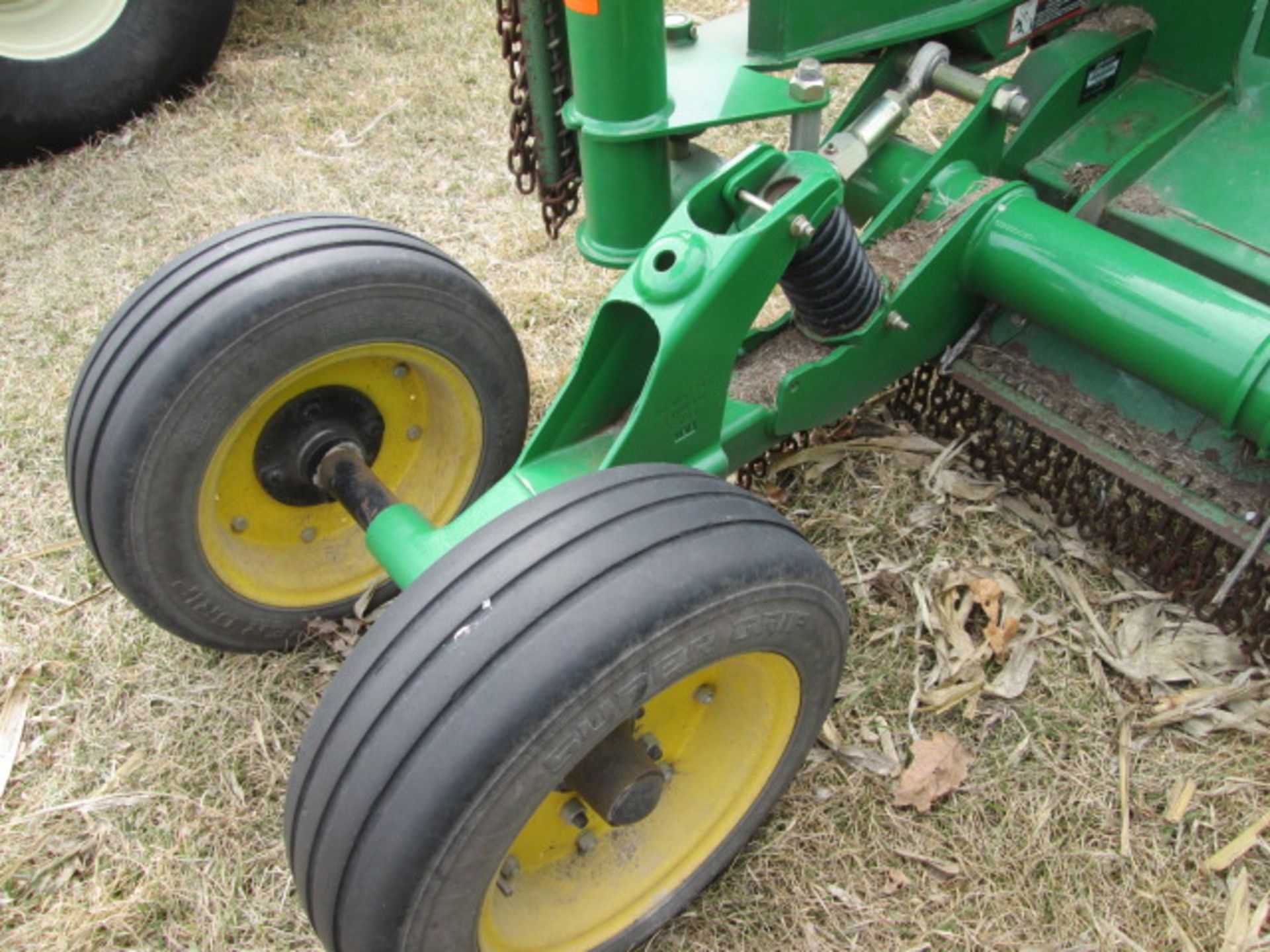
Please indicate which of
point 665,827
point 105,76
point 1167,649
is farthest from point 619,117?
point 105,76

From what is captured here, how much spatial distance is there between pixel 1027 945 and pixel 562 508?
1.03 meters

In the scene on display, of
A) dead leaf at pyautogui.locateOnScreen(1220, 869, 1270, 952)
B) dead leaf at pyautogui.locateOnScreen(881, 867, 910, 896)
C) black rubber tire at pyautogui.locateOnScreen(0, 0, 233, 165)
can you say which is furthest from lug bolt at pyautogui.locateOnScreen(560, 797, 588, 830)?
black rubber tire at pyautogui.locateOnScreen(0, 0, 233, 165)

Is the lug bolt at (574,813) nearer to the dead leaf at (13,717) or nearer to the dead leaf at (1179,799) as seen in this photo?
the dead leaf at (1179,799)

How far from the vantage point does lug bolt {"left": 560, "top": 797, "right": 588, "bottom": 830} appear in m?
1.56

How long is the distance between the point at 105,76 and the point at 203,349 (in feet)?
7.95

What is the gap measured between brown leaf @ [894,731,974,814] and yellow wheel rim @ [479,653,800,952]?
0.33 meters

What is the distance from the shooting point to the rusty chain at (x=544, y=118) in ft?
6.27

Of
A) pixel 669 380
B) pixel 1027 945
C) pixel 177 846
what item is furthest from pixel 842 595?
pixel 177 846

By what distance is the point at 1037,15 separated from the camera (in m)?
2.19

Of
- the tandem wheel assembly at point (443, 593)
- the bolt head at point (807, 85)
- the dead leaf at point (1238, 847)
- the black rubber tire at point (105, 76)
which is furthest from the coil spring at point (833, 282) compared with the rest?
the black rubber tire at point (105, 76)

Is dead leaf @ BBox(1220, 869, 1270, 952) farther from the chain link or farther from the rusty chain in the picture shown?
the rusty chain

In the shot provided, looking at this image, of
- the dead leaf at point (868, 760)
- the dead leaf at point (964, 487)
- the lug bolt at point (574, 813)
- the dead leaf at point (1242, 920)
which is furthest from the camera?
the dead leaf at point (964, 487)

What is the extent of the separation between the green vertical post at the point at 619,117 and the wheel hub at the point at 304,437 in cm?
52

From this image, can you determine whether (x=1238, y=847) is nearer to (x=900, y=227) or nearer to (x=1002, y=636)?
(x=1002, y=636)
